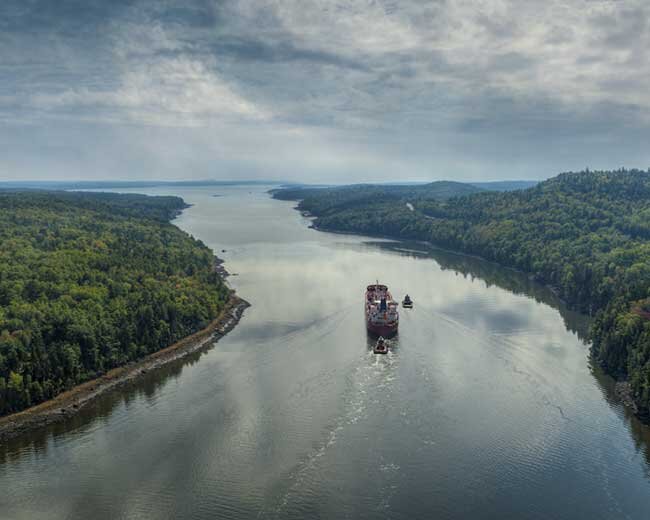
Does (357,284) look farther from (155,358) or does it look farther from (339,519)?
(339,519)

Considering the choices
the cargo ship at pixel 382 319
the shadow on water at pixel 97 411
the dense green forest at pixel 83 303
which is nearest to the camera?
the shadow on water at pixel 97 411

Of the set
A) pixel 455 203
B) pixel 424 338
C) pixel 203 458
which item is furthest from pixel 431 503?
pixel 455 203

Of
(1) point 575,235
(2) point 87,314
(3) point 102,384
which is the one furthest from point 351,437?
(1) point 575,235

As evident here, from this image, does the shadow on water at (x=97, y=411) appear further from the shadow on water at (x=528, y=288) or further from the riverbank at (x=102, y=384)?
the shadow on water at (x=528, y=288)

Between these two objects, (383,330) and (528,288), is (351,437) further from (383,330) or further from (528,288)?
(528,288)

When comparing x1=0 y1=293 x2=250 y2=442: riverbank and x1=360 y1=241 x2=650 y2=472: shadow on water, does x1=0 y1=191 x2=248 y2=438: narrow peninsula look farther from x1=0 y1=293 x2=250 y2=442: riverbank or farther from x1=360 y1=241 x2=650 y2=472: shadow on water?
x1=360 y1=241 x2=650 y2=472: shadow on water

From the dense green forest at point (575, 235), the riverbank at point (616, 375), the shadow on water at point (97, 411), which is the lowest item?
the shadow on water at point (97, 411)

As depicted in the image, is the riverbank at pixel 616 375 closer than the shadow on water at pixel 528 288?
No

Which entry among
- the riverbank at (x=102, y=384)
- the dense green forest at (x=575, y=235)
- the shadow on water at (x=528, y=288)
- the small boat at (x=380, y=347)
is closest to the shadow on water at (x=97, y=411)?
the riverbank at (x=102, y=384)
